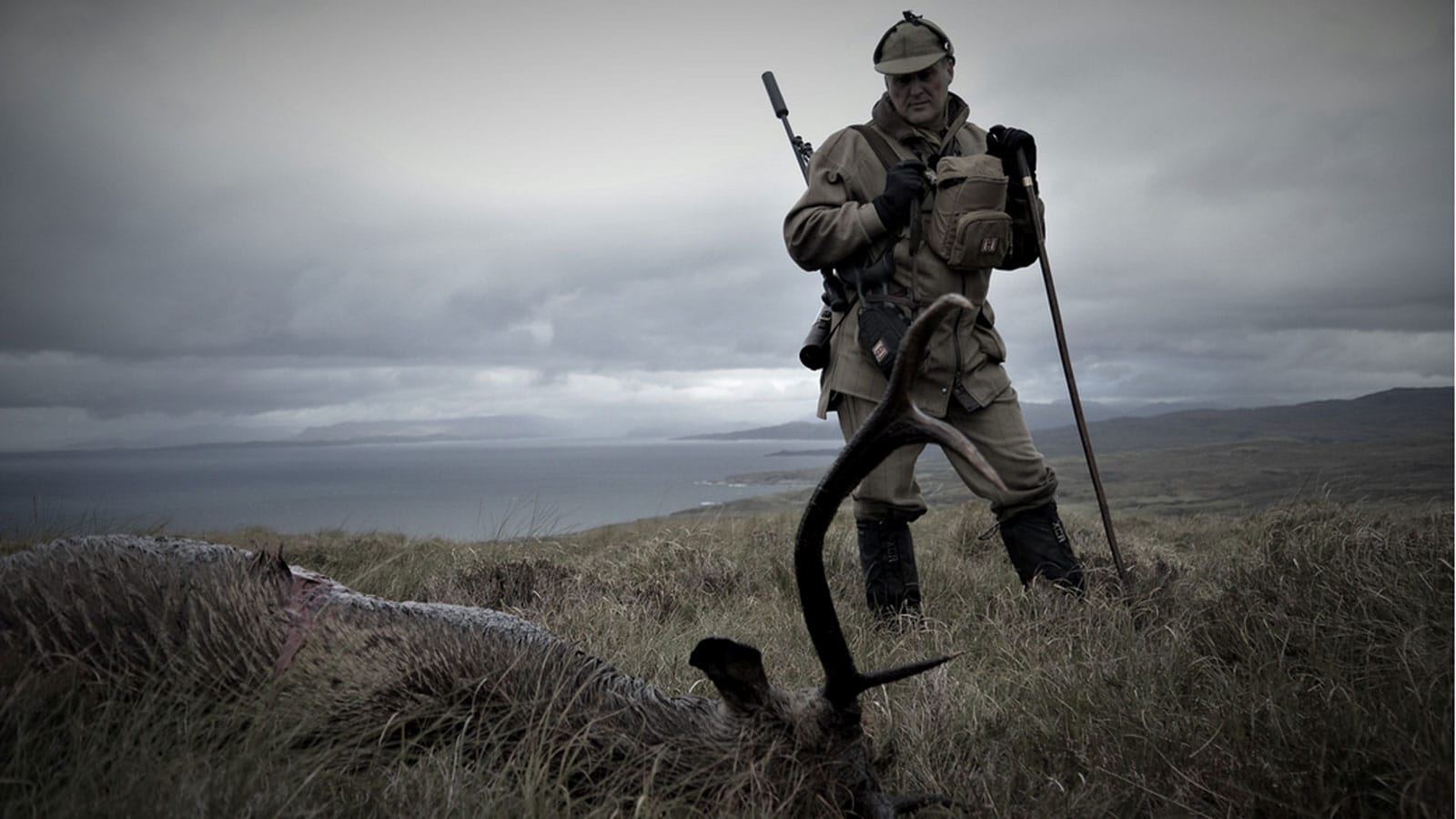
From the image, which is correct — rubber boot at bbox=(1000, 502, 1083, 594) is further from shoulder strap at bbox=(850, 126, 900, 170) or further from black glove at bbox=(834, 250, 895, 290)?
shoulder strap at bbox=(850, 126, 900, 170)

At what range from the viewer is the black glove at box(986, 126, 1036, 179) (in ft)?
13.5

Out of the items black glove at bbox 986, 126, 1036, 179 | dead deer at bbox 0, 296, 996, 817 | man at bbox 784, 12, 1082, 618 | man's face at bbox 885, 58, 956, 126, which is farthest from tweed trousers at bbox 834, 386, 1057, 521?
dead deer at bbox 0, 296, 996, 817

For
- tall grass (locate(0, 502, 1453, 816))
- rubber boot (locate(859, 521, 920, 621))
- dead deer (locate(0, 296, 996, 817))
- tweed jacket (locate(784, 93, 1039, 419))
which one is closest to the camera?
tall grass (locate(0, 502, 1453, 816))

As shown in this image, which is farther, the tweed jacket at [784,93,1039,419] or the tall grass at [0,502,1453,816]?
the tweed jacket at [784,93,1039,419]

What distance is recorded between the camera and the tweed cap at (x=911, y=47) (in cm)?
385

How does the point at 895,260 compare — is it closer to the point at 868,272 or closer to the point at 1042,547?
the point at 868,272

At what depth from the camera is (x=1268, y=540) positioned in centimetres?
362

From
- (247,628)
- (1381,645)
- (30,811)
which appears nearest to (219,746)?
(247,628)

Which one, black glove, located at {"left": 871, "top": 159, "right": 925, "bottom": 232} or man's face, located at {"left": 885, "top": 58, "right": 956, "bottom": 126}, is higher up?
man's face, located at {"left": 885, "top": 58, "right": 956, "bottom": 126}

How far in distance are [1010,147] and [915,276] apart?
85cm

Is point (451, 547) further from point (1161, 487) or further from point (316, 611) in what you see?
point (1161, 487)

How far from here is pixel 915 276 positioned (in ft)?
13.0

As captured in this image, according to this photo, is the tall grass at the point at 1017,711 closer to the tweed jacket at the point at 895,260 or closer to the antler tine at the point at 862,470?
the antler tine at the point at 862,470

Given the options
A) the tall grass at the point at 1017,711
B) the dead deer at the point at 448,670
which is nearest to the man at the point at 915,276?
the tall grass at the point at 1017,711
